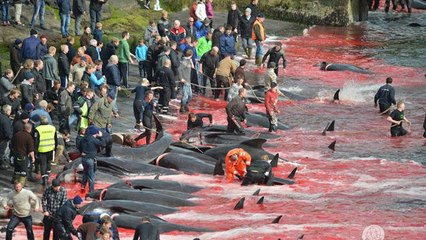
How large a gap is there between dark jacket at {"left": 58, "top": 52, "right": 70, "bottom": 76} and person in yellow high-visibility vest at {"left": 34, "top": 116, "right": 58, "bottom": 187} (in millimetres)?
6389

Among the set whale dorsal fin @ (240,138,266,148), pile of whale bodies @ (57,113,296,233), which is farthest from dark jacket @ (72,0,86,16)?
whale dorsal fin @ (240,138,266,148)

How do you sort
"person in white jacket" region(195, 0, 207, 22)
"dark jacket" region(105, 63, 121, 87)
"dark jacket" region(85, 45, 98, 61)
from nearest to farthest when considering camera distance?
"dark jacket" region(105, 63, 121, 87) → "dark jacket" region(85, 45, 98, 61) → "person in white jacket" region(195, 0, 207, 22)

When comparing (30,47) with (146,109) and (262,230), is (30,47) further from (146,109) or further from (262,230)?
(262,230)

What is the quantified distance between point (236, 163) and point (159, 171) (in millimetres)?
2052

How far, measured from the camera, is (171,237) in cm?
2639

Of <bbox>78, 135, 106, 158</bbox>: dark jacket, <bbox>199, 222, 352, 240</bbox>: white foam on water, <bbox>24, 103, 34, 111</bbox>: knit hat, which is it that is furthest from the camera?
<bbox>24, 103, 34, 111</bbox>: knit hat

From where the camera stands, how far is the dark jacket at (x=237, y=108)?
117ft

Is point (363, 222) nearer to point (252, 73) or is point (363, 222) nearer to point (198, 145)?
point (198, 145)

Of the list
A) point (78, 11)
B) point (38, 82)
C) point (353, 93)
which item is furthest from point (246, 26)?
point (38, 82)

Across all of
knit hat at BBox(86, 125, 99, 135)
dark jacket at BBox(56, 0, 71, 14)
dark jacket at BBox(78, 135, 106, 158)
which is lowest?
dark jacket at BBox(78, 135, 106, 158)

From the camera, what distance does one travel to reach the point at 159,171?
31609 mm

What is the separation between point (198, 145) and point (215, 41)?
9863 millimetres

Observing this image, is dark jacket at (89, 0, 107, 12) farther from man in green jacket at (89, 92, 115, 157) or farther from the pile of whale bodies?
man in green jacket at (89, 92, 115, 157)

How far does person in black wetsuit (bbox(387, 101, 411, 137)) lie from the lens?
3706 centimetres
